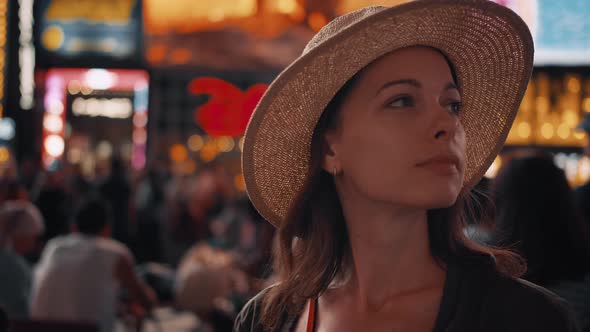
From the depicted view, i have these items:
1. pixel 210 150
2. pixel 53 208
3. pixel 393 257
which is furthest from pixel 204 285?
pixel 210 150

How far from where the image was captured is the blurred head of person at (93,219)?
511 cm

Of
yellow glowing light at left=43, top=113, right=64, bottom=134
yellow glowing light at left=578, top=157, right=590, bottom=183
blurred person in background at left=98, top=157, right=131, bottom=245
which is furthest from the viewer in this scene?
yellow glowing light at left=43, top=113, right=64, bottom=134

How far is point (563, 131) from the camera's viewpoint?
1134cm

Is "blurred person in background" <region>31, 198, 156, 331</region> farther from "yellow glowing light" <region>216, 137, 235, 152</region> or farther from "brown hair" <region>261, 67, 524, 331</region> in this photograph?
"yellow glowing light" <region>216, 137, 235, 152</region>

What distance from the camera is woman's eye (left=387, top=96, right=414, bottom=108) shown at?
170 cm

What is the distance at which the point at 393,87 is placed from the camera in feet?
5.59

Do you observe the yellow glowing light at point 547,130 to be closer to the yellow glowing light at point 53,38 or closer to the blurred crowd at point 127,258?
the blurred crowd at point 127,258

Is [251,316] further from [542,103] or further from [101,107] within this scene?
[101,107]

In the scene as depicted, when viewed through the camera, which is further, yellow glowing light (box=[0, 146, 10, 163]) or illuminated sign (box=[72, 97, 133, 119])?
illuminated sign (box=[72, 97, 133, 119])

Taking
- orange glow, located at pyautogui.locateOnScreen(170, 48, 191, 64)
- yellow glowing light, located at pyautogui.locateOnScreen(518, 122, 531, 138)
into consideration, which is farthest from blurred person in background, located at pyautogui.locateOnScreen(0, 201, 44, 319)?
orange glow, located at pyautogui.locateOnScreen(170, 48, 191, 64)

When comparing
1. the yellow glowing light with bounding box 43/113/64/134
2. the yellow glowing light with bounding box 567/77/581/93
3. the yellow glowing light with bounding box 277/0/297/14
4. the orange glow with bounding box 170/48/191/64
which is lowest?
the yellow glowing light with bounding box 43/113/64/134

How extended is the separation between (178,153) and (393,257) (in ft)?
43.5

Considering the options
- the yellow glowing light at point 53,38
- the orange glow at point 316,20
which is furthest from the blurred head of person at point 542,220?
the yellow glowing light at point 53,38

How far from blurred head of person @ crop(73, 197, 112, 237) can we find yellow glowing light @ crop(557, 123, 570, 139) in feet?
25.2
